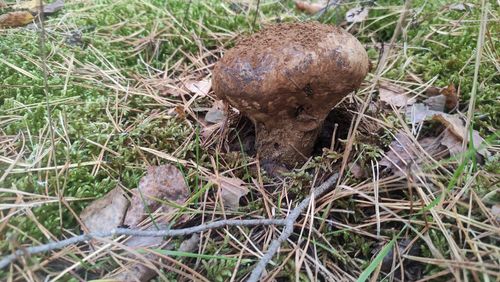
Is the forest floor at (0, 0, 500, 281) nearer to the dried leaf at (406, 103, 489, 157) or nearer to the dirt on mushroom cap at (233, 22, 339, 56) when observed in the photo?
the dried leaf at (406, 103, 489, 157)

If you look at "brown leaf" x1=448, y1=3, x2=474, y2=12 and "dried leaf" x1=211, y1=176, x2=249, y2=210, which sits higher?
"brown leaf" x1=448, y1=3, x2=474, y2=12

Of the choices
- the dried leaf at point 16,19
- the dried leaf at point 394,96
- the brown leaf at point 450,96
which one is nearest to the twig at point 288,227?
the dried leaf at point 394,96

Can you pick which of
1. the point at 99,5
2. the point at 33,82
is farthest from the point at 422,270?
the point at 99,5

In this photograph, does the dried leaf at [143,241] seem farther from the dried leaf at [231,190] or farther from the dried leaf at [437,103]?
the dried leaf at [437,103]

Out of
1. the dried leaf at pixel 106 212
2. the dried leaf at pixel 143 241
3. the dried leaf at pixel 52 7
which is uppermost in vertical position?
the dried leaf at pixel 143 241

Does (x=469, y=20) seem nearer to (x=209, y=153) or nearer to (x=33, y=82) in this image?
(x=209, y=153)

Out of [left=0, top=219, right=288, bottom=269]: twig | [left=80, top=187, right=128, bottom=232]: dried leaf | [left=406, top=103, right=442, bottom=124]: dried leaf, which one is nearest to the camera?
[left=0, top=219, right=288, bottom=269]: twig

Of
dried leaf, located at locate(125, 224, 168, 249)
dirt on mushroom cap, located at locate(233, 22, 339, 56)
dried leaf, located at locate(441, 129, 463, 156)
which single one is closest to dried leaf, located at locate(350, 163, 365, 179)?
dried leaf, located at locate(441, 129, 463, 156)
